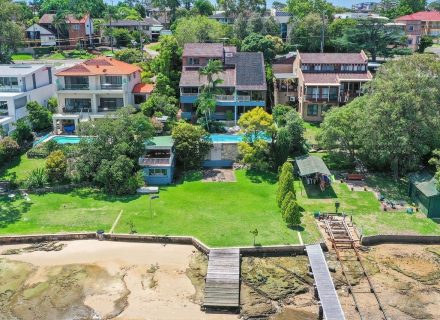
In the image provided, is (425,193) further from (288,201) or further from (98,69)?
(98,69)

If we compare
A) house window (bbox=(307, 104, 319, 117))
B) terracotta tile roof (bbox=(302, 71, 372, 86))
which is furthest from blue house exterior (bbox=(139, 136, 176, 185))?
terracotta tile roof (bbox=(302, 71, 372, 86))

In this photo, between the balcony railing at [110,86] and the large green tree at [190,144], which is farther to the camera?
the balcony railing at [110,86]

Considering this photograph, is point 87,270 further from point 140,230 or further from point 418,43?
point 418,43

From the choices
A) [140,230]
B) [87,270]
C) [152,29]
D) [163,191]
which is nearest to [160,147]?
[163,191]

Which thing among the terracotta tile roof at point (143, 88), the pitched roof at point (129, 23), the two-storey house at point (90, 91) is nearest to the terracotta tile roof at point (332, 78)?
the terracotta tile roof at point (143, 88)

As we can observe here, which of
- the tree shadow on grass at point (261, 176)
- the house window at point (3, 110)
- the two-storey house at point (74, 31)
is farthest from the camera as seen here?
the two-storey house at point (74, 31)

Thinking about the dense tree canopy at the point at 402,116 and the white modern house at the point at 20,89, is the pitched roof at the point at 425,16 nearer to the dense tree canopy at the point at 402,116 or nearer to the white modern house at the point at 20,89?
the dense tree canopy at the point at 402,116

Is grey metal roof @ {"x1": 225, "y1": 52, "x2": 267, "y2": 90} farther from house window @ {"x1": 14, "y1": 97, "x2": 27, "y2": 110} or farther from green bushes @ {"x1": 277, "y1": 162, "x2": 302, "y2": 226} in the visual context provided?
house window @ {"x1": 14, "y1": 97, "x2": 27, "y2": 110}
